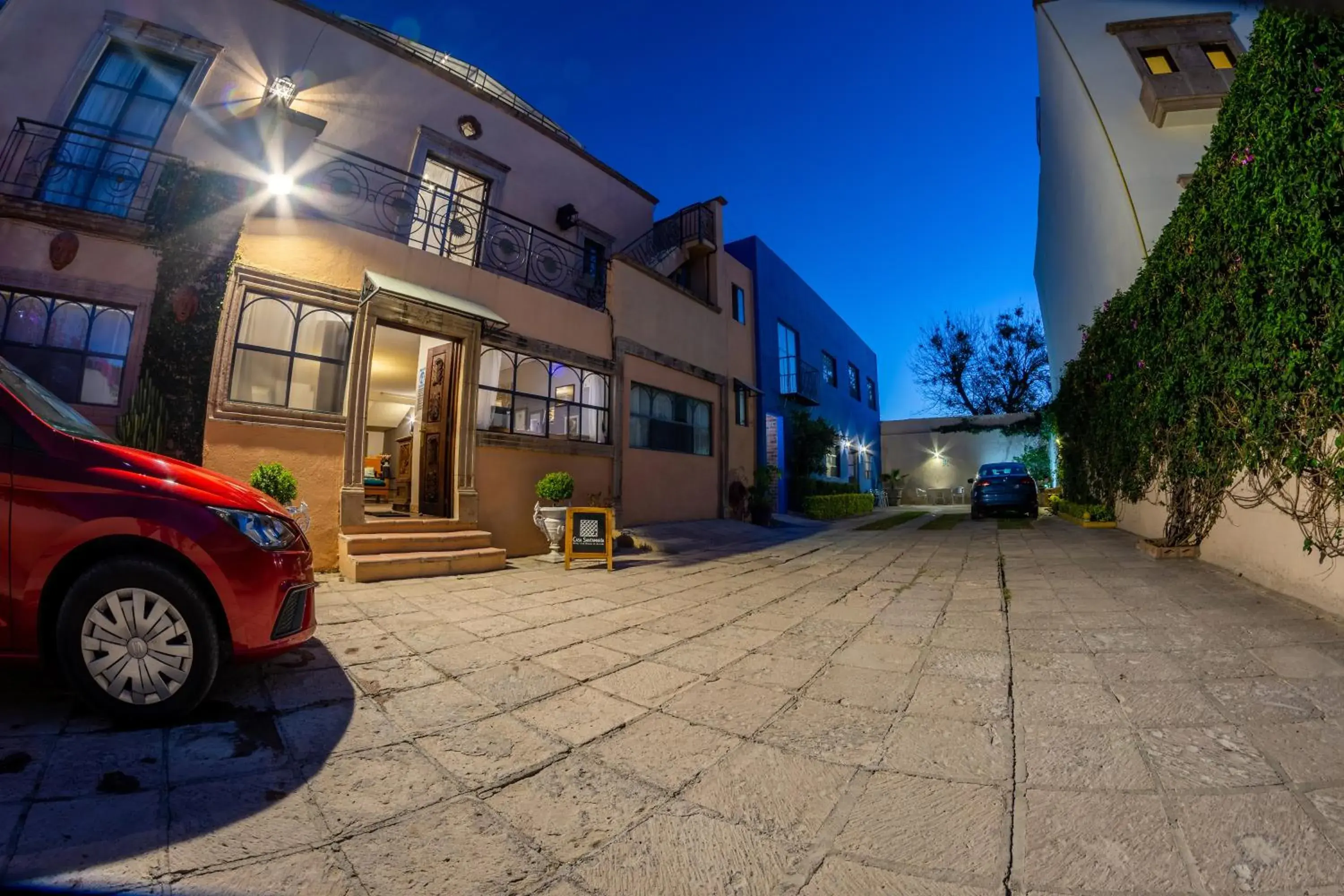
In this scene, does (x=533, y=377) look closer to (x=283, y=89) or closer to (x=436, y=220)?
(x=436, y=220)

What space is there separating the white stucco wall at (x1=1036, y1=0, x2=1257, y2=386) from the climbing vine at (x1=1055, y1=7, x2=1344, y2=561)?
300 cm

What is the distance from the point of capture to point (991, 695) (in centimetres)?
229

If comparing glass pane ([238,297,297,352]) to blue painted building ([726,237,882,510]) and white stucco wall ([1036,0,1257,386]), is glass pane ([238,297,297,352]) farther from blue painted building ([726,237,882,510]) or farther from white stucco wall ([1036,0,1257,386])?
white stucco wall ([1036,0,1257,386])

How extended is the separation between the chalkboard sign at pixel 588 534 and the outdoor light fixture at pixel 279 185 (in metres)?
5.28

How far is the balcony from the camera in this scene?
48.2 ft

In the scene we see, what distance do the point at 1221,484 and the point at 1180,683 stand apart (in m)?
3.73

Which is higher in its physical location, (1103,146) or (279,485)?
(1103,146)

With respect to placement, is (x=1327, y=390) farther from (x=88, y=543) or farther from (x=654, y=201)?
(x=654, y=201)

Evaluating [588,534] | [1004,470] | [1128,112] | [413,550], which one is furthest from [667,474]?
[1128,112]

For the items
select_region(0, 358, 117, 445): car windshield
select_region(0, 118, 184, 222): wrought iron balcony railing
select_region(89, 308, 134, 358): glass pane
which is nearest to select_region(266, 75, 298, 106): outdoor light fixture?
select_region(0, 118, 184, 222): wrought iron balcony railing

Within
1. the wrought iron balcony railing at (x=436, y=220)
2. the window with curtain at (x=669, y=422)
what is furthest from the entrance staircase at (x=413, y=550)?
the wrought iron balcony railing at (x=436, y=220)

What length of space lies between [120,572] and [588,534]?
4.41 m

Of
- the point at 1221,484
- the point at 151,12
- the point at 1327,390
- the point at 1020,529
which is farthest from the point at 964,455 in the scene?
the point at 151,12

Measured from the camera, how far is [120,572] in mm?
2062
